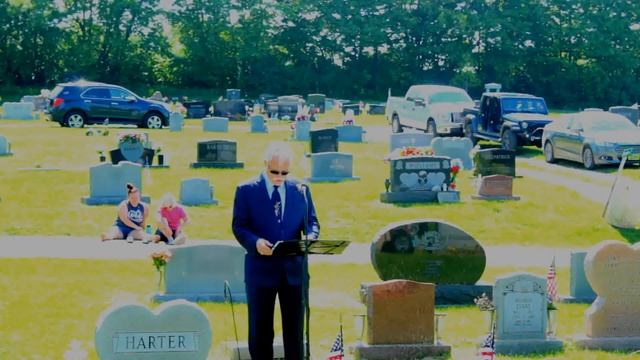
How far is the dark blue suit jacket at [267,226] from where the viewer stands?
831 cm

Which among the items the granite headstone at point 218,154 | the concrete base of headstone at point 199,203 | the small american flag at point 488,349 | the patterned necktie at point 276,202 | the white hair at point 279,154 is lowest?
the concrete base of headstone at point 199,203

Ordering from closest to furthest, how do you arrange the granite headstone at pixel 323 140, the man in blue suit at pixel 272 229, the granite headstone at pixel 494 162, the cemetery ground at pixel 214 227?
the man in blue suit at pixel 272 229 → the cemetery ground at pixel 214 227 → the granite headstone at pixel 494 162 → the granite headstone at pixel 323 140

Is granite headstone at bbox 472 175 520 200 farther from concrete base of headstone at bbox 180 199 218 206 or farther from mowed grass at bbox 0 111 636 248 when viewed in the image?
concrete base of headstone at bbox 180 199 218 206

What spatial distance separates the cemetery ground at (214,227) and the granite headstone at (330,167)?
507mm

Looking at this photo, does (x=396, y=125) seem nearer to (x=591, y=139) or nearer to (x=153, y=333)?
(x=591, y=139)

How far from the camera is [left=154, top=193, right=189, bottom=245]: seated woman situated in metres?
16.4

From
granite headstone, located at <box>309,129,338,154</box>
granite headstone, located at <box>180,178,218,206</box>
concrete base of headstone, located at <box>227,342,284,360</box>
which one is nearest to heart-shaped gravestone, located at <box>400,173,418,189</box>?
granite headstone, located at <box>180,178,218,206</box>

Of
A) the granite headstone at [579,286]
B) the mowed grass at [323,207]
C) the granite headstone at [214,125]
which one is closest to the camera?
the granite headstone at [579,286]

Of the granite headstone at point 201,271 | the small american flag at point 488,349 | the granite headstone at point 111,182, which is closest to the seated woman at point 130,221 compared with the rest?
the granite headstone at point 111,182

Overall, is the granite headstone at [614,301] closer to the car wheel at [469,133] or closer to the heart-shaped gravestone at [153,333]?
the heart-shaped gravestone at [153,333]


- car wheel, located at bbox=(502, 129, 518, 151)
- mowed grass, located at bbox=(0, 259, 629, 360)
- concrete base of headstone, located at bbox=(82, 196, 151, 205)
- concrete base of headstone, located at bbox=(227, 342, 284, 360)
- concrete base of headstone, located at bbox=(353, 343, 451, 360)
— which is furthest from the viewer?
car wheel, located at bbox=(502, 129, 518, 151)

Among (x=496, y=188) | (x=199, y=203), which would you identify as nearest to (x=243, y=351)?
(x=199, y=203)

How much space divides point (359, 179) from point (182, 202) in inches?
205

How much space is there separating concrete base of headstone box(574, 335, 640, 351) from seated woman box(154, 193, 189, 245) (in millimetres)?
7193
